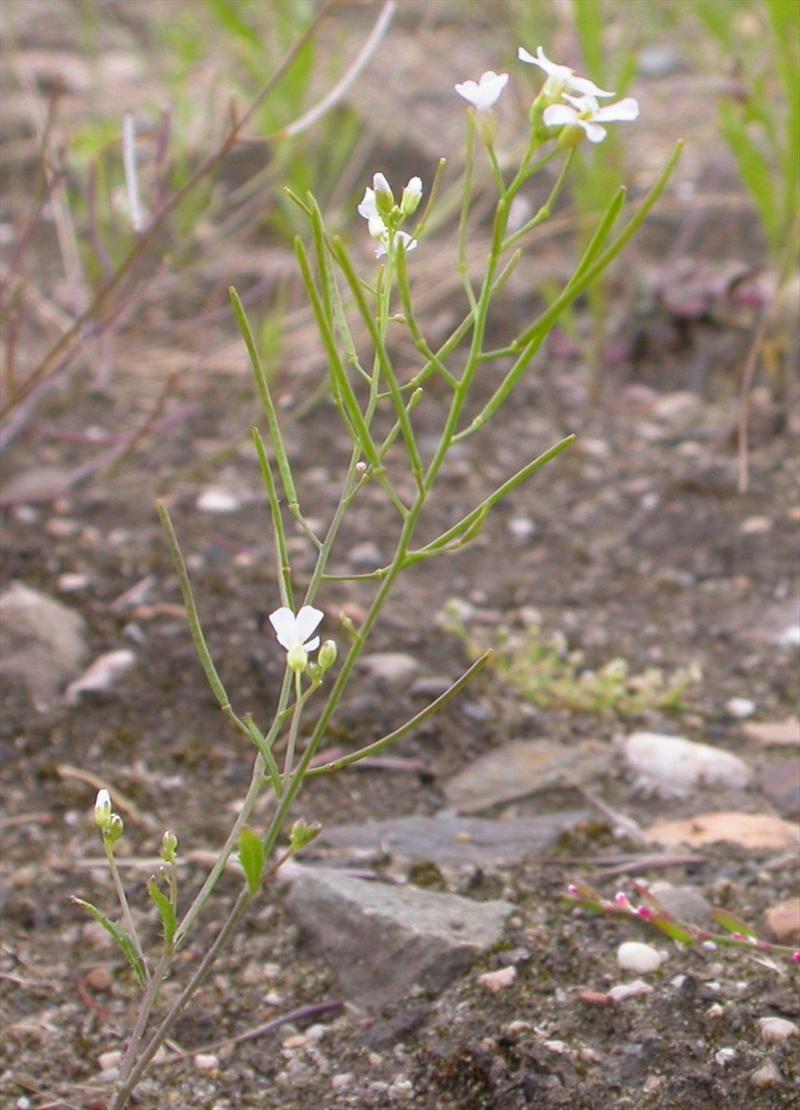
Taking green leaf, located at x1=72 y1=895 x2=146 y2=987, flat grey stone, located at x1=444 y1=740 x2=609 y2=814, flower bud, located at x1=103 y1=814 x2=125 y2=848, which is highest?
flower bud, located at x1=103 y1=814 x2=125 y2=848

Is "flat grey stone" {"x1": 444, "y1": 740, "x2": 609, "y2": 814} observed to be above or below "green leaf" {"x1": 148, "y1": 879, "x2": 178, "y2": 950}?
below

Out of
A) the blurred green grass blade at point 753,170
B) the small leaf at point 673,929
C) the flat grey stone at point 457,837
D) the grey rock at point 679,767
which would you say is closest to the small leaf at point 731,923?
the small leaf at point 673,929

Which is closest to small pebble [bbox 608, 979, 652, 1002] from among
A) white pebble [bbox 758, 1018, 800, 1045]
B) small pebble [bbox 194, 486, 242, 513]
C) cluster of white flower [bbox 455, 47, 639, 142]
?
white pebble [bbox 758, 1018, 800, 1045]

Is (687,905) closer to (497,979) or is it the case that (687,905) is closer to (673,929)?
(673,929)

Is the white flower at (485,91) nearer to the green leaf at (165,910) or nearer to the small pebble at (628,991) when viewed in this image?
the green leaf at (165,910)

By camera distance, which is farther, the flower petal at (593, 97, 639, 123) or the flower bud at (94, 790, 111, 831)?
the flower bud at (94, 790, 111, 831)

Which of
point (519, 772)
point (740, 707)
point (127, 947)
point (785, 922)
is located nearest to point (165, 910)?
point (127, 947)

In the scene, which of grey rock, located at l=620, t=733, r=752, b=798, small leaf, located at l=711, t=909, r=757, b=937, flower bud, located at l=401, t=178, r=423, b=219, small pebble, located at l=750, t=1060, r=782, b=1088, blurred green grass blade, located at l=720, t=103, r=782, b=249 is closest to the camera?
flower bud, located at l=401, t=178, r=423, b=219

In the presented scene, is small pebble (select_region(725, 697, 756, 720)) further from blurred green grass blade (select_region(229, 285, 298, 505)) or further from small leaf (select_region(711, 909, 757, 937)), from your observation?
blurred green grass blade (select_region(229, 285, 298, 505))
